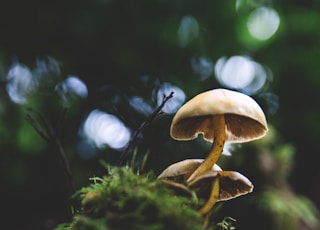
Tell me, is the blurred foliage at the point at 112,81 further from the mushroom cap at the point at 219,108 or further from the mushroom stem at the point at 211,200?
the mushroom stem at the point at 211,200

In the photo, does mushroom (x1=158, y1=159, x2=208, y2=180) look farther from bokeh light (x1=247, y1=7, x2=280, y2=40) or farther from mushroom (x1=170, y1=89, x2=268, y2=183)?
bokeh light (x1=247, y1=7, x2=280, y2=40)

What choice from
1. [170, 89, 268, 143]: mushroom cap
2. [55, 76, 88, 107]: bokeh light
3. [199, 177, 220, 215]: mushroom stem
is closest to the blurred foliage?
[55, 76, 88, 107]: bokeh light

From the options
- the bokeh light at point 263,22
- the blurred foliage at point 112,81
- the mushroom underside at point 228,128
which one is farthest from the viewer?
the bokeh light at point 263,22

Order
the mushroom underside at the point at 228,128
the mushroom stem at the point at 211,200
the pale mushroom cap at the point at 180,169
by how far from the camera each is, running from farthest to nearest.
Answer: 1. the mushroom underside at the point at 228,128
2. the pale mushroom cap at the point at 180,169
3. the mushroom stem at the point at 211,200

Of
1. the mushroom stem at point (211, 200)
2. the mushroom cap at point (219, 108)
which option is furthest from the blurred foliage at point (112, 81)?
the mushroom stem at point (211, 200)

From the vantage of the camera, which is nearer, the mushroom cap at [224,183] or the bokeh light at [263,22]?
the mushroom cap at [224,183]

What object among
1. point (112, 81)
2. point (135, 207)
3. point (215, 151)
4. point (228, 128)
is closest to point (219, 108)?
point (215, 151)

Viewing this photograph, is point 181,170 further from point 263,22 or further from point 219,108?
point 263,22
